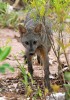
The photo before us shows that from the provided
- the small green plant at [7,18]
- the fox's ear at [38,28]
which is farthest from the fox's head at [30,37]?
the small green plant at [7,18]

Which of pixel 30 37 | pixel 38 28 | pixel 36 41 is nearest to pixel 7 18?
pixel 30 37

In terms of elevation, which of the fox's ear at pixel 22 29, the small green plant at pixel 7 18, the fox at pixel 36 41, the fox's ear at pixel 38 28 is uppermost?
the small green plant at pixel 7 18

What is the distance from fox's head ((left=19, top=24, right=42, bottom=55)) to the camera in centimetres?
694

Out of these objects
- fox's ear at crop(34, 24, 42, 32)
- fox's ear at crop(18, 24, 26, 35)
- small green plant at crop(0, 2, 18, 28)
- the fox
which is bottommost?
the fox

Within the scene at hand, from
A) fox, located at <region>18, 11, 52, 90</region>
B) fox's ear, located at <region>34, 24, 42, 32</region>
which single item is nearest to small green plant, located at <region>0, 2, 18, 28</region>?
fox, located at <region>18, 11, 52, 90</region>

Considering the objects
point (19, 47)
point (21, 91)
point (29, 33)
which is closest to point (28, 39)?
point (29, 33)

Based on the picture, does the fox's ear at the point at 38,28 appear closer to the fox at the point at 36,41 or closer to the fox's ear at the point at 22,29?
the fox at the point at 36,41

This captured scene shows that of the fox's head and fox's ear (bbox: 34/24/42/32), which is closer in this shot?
fox's ear (bbox: 34/24/42/32)

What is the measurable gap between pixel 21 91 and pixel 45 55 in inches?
41.1

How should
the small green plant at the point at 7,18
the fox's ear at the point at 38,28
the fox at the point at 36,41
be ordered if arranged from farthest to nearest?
the small green plant at the point at 7,18 → the fox at the point at 36,41 → the fox's ear at the point at 38,28

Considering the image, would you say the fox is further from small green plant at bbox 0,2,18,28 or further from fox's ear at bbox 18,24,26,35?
small green plant at bbox 0,2,18,28

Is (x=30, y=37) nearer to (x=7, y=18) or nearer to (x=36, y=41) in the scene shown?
(x=36, y=41)

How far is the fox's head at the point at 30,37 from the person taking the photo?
22.8 ft

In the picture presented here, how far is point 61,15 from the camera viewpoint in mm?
4621
